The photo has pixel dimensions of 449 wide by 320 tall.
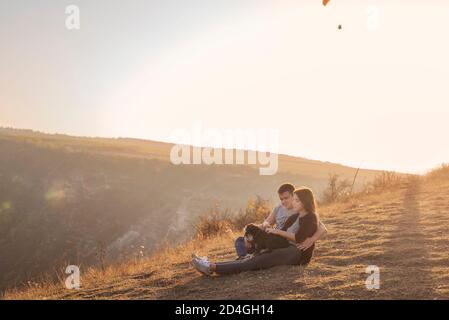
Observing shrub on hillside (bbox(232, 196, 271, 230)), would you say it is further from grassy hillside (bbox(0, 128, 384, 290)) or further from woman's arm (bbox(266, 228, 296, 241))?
grassy hillside (bbox(0, 128, 384, 290))

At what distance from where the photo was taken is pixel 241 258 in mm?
8664

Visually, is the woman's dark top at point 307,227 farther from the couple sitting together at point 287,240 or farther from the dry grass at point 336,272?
the dry grass at point 336,272

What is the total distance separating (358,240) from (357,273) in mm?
3035

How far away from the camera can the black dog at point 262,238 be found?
8.38 meters

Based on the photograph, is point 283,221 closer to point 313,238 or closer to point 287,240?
point 287,240

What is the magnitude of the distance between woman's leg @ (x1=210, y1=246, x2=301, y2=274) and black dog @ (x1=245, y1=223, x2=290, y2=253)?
4.5 inches

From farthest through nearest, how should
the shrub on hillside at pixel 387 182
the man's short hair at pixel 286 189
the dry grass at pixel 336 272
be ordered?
the shrub on hillside at pixel 387 182 → the man's short hair at pixel 286 189 → the dry grass at pixel 336 272

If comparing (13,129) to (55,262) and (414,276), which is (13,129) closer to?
(55,262)

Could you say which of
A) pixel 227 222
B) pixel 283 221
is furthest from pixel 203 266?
pixel 227 222

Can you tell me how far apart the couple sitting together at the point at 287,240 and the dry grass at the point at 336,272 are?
0.51 feet

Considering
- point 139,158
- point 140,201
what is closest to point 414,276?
point 140,201

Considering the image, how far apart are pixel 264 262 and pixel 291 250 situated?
51cm

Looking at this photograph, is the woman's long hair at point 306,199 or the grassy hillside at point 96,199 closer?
the woman's long hair at point 306,199

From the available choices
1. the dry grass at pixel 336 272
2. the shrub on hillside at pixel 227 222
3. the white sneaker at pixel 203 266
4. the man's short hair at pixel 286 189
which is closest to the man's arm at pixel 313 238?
the dry grass at pixel 336 272
